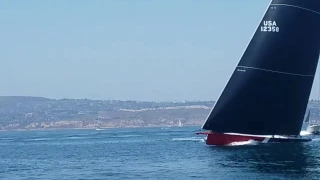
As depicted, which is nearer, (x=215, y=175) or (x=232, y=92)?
(x=215, y=175)

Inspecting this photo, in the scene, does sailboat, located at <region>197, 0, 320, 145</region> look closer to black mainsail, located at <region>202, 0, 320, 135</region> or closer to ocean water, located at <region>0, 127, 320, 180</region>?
black mainsail, located at <region>202, 0, 320, 135</region>

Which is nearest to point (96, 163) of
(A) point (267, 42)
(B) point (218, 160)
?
(B) point (218, 160)

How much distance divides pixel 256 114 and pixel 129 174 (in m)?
24.5

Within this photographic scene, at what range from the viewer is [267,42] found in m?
72.5

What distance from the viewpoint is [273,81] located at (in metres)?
72.8

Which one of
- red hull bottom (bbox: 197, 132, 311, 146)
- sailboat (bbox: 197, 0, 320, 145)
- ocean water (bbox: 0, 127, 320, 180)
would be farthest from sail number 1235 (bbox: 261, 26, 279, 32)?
ocean water (bbox: 0, 127, 320, 180)

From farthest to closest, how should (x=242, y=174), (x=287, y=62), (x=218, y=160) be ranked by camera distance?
(x=287, y=62) → (x=218, y=160) → (x=242, y=174)

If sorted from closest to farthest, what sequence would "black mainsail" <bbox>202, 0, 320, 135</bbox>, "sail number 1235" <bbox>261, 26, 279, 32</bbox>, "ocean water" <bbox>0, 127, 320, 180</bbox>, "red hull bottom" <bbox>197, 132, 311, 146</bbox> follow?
1. "ocean water" <bbox>0, 127, 320, 180</bbox>
2. "black mainsail" <bbox>202, 0, 320, 135</bbox>
3. "sail number 1235" <bbox>261, 26, 279, 32</bbox>
4. "red hull bottom" <bbox>197, 132, 311, 146</bbox>

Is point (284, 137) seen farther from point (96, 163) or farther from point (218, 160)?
point (96, 163)

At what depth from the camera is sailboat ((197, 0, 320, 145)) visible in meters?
71.8

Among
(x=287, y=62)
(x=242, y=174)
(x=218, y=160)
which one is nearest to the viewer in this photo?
(x=242, y=174)

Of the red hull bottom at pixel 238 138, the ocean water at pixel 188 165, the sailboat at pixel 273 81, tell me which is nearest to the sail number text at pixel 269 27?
the sailboat at pixel 273 81

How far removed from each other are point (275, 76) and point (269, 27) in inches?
196

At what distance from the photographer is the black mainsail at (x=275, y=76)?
71.7 m
